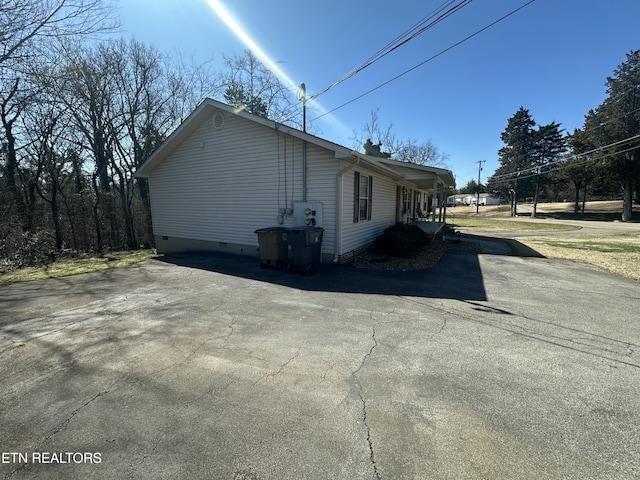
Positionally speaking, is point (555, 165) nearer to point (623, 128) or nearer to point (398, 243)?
point (623, 128)

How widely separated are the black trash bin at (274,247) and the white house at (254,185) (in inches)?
43.4

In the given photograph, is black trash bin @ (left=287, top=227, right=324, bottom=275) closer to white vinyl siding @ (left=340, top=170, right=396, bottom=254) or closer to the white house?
the white house

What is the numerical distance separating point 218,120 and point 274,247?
5265 millimetres

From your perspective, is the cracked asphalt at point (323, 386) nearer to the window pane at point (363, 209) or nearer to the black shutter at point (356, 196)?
the black shutter at point (356, 196)

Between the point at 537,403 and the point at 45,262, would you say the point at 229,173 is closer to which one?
the point at 45,262

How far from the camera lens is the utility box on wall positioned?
823cm

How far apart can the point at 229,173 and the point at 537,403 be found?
974 cm

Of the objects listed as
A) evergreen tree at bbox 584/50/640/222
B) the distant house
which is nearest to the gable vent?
evergreen tree at bbox 584/50/640/222

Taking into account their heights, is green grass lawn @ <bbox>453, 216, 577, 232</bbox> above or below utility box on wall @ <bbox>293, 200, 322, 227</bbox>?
below

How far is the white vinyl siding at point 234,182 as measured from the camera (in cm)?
826

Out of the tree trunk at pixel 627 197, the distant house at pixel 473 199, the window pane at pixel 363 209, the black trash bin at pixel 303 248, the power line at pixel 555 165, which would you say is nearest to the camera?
the black trash bin at pixel 303 248

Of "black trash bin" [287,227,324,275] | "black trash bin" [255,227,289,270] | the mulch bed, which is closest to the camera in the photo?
"black trash bin" [287,227,324,275]

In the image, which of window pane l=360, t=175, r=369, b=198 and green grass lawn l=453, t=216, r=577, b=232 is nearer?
window pane l=360, t=175, r=369, b=198

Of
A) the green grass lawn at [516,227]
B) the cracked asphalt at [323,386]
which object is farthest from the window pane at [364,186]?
the green grass lawn at [516,227]
